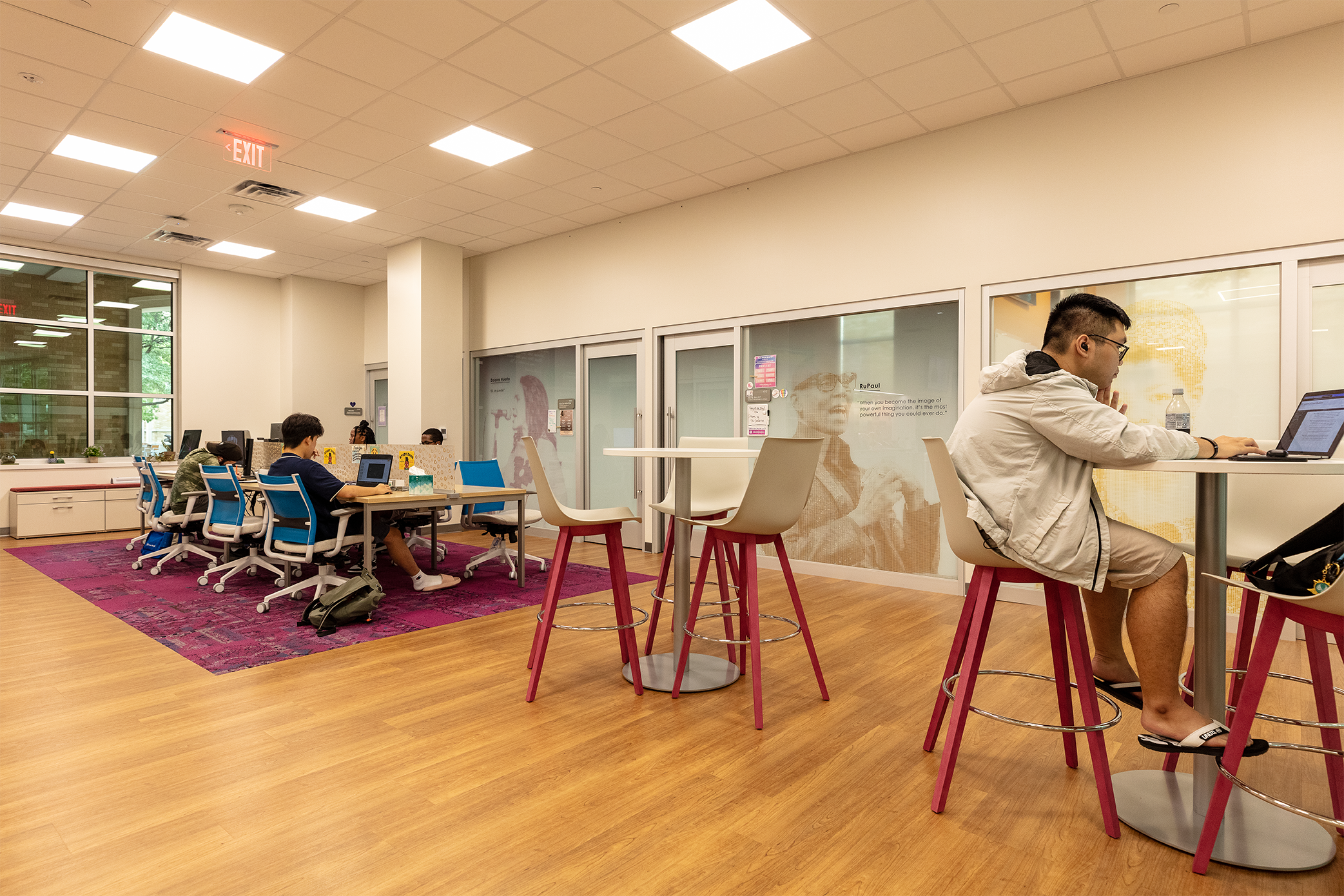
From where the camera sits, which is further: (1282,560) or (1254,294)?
(1254,294)

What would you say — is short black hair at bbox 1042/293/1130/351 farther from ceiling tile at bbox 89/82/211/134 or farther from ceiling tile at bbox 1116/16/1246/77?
ceiling tile at bbox 89/82/211/134

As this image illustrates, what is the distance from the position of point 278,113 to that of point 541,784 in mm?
4819

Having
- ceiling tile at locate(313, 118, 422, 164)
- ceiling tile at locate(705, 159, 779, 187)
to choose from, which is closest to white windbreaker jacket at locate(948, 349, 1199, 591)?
ceiling tile at locate(705, 159, 779, 187)

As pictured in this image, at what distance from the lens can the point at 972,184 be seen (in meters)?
4.88

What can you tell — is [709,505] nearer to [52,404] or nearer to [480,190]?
[480,190]

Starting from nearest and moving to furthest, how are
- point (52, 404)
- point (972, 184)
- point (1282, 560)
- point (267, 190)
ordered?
point (1282, 560) < point (972, 184) < point (267, 190) < point (52, 404)

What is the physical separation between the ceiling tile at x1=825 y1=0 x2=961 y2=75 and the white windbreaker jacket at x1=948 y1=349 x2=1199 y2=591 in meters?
2.52

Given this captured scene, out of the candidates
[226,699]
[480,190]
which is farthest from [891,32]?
[226,699]

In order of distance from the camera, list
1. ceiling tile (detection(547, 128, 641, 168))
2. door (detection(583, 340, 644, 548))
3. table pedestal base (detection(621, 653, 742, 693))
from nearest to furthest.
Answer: table pedestal base (detection(621, 653, 742, 693)) → ceiling tile (detection(547, 128, 641, 168)) → door (detection(583, 340, 644, 548))

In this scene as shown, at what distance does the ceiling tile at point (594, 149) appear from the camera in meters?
5.22

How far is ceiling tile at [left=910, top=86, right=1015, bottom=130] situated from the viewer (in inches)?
179

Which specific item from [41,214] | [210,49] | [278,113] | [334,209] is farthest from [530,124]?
[41,214]

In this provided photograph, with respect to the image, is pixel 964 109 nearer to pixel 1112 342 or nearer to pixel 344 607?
pixel 1112 342

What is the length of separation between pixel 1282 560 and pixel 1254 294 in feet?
9.90
